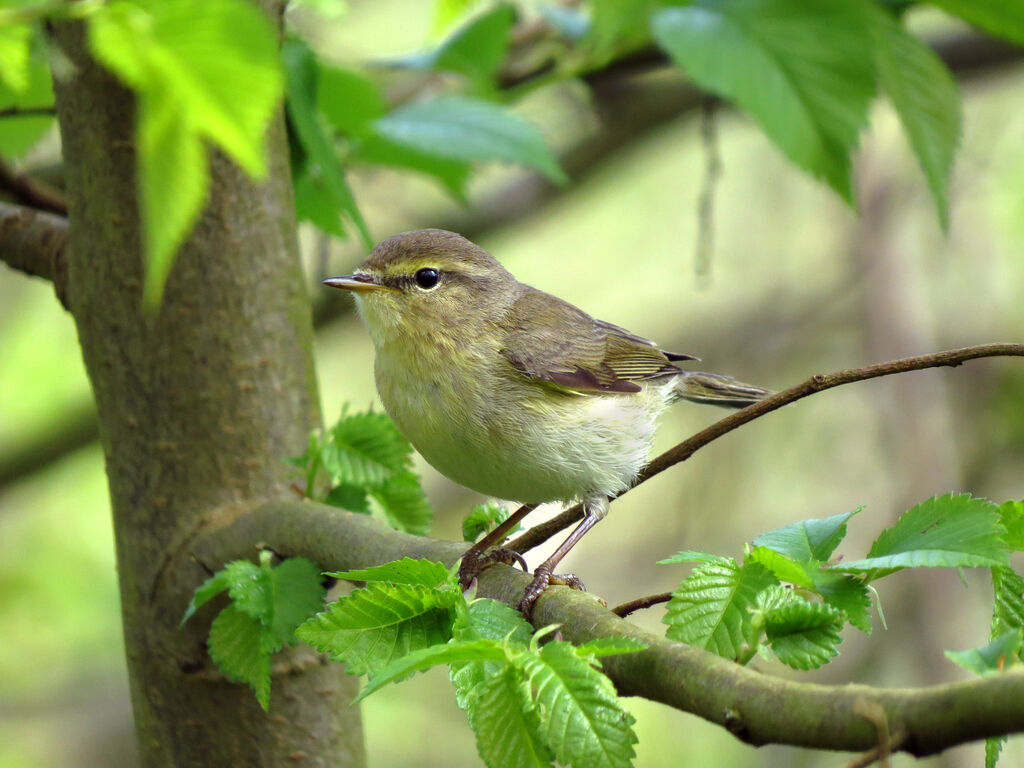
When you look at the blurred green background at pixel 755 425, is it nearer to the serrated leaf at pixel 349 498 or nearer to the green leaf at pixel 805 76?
the green leaf at pixel 805 76

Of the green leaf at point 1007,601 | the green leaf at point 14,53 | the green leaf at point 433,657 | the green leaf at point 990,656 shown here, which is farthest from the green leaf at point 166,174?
the green leaf at point 1007,601

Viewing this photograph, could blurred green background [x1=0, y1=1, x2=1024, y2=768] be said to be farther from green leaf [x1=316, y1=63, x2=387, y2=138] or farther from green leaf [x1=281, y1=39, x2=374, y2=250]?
green leaf [x1=281, y1=39, x2=374, y2=250]

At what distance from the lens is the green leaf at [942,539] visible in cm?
134

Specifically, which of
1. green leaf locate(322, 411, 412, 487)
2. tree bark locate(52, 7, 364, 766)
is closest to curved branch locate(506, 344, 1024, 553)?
green leaf locate(322, 411, 412, 487)

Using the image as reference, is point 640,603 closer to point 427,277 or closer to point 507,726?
point 507,726

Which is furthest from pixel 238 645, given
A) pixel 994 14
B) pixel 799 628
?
pixel 994 14

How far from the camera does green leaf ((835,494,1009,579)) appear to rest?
1.34 metres

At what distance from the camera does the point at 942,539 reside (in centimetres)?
140

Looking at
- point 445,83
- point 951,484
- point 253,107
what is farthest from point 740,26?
point 951,484

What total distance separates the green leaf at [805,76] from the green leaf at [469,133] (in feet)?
1.44

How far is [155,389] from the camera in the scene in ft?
7.73

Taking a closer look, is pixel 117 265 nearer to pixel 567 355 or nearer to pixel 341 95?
pixel 341 95

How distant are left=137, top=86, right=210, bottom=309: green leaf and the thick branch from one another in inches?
65.0

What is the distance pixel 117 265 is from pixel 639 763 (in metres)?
5.43
